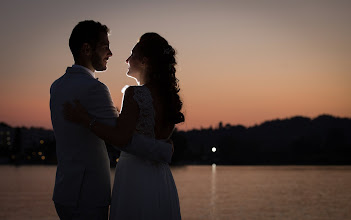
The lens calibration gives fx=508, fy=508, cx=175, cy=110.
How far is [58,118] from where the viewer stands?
3748 millimetres

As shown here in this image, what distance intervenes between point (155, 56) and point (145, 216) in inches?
48.6

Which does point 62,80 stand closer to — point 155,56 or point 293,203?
point 155,56

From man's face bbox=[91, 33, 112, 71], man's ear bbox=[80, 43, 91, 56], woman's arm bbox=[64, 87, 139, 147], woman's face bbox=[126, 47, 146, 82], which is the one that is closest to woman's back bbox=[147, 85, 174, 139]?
woman's face bbox=[126, 47, 146, 82]

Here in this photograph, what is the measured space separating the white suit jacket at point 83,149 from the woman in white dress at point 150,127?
174 mm

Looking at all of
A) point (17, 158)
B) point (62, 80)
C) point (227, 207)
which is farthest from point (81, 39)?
point (17, 158)

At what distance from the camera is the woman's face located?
13.1ft

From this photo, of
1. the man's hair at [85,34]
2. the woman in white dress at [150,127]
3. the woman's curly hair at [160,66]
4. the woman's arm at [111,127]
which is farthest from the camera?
the woman's curly hair at [160,66]

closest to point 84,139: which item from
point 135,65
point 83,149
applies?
point 83,149

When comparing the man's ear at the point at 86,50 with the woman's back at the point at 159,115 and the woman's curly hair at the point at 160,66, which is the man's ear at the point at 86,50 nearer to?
the woman's curly hair at the point at 160,66

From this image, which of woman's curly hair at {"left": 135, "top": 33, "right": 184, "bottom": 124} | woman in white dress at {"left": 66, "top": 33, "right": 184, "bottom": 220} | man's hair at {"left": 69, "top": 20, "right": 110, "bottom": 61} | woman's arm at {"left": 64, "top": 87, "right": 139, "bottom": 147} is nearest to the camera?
woman's arm at {"left": 64, "top": 87, "right": 139, "bottom": 147}

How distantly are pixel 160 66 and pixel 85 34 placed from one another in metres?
0.64

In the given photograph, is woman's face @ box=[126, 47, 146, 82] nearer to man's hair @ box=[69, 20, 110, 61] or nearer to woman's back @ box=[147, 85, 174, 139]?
A: woman's back @ box=[147, 85, 174, 139]

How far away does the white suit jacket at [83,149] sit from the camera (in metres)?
3.63

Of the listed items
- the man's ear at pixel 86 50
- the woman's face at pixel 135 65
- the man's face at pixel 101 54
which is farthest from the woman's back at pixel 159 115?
the man's ear at pixel 86 50
